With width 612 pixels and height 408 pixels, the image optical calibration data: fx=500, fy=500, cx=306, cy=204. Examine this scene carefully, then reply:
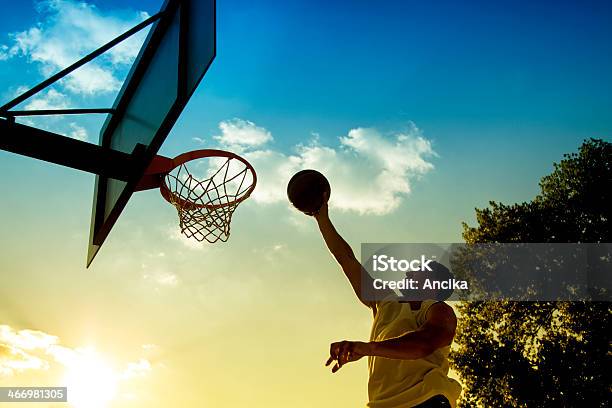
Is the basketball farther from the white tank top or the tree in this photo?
the tree

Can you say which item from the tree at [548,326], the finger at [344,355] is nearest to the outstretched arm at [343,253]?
the finger at [344,355]

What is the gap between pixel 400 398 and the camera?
2.62m

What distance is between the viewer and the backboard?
409 cm

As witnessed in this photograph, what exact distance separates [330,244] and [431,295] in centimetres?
101

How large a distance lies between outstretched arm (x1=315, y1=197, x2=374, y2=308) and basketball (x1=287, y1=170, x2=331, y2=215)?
7.3 inches

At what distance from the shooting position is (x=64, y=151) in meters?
4.49

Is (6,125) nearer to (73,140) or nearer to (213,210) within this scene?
(73,140)

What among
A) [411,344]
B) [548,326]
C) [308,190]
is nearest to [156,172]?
[308,190]

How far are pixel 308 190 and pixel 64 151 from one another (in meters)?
2.25

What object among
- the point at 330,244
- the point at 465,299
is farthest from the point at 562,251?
the point at 330,244

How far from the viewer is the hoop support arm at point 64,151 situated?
14.3ft

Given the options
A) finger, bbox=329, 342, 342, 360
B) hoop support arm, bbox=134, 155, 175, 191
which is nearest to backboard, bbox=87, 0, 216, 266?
hoop support arm, bbox=134, 155, 175, 191

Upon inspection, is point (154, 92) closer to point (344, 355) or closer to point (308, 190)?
point (308, 190)

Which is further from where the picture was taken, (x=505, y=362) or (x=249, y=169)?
(x=505, y=362)
